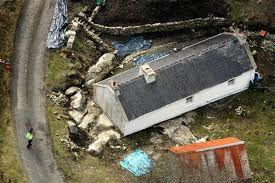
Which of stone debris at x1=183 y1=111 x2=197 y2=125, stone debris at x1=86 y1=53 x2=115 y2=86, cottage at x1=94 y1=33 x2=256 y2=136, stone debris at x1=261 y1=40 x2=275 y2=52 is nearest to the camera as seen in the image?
cottage at x1=94 y1=33 x2=256 y2=136

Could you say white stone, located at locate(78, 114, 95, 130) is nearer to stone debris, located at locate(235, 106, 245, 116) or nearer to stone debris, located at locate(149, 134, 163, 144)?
stone debris, located at locate(149, 134, 163, 144)

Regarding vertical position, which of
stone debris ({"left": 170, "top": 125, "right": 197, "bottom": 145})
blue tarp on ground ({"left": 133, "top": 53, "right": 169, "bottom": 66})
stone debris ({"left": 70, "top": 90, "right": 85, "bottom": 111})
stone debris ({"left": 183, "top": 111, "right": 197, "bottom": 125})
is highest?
blue tarp on ground ({"left": 133, "top": 53, "right": 169, "bottom": 66})

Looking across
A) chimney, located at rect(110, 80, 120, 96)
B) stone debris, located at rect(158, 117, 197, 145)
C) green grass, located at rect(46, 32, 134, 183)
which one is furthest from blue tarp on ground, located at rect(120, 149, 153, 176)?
chimney, located at rect(110, 80, 120, 96)

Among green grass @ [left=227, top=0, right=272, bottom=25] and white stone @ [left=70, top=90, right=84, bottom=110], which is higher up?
green grass @ [left=227, top=0, right=272, bottom=25]

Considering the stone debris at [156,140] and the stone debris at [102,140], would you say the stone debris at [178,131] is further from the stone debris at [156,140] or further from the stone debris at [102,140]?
the stone debris at [102,140]

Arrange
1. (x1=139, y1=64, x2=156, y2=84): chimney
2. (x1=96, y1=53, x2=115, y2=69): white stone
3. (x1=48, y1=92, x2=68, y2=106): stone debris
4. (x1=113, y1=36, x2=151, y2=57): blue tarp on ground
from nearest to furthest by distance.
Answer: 1. (x1=139, y1=64, x2=156, y2=84): chimney
2. (x1=48, y1=92, x2=68, y2=106): stone debris
3. (x1=96, y1=53, x2=115, y2=69): white stone
4. (x1=113, y1=36, x2=151, y2=57): blue tarp on ground

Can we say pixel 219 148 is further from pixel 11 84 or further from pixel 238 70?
pixel 11 84
